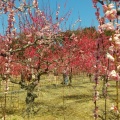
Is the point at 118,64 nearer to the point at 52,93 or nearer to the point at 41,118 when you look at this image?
the point at 41,118

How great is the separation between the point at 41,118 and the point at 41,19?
647 cm

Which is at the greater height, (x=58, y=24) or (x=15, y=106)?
(x=58, y=24)

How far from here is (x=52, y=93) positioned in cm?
1995

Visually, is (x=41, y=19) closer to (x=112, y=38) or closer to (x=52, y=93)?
(x=52, y=93)

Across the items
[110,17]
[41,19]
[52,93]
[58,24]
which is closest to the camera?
[110,17]

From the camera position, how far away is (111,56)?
2596 millimetres

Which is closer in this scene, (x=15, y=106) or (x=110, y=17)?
(x=110, y=17)

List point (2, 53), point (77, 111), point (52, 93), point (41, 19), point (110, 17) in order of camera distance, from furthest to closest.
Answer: point (52, 93) < point (41, 19) < point (77, 111) < point (2, 53) < point (110, 17)

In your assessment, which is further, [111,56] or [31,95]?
[31,95]

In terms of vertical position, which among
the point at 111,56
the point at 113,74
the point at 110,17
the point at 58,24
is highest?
the point at 58,24

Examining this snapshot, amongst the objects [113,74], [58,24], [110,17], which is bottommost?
[113,74]

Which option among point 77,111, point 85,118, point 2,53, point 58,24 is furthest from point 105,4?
point 58,24

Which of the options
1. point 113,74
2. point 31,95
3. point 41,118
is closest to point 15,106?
point 31,95

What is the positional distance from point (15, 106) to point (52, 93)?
504 centimetres
